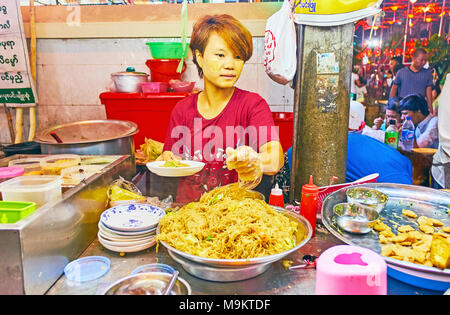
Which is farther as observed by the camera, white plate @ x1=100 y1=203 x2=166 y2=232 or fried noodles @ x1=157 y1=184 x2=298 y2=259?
white plate @ x1=100 y1=203 x2=166 y2=232

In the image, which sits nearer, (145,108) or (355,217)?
(355,217)

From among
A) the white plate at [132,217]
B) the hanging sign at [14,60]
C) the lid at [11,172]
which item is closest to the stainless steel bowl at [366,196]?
the white plate at [132,217]

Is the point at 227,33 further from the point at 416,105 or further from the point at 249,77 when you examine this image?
the point at 416,105

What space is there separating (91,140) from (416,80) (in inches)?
233

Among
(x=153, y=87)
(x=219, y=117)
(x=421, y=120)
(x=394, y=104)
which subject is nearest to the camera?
(x=219, y=117)

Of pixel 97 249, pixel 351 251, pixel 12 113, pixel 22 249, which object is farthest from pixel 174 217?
pixel 12 113

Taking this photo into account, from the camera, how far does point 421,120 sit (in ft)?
17.4

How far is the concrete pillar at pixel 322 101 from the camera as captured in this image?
233 centimetres

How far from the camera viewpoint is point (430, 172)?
440 centimetres

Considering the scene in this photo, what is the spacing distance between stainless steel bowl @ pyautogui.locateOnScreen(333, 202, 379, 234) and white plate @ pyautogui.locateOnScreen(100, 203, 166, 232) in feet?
3.08

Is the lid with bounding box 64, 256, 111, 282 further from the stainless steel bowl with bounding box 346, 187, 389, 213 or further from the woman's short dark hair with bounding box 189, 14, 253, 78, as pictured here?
the woman's short dark hair with bounding box 189, 14, 253, 78

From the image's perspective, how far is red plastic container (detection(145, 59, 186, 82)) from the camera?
371 cm

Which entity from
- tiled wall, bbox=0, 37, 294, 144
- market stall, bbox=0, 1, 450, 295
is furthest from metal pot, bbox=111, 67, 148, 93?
market stall, bbox=0, 1, 450, 295

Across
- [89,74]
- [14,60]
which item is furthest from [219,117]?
[14,60]
